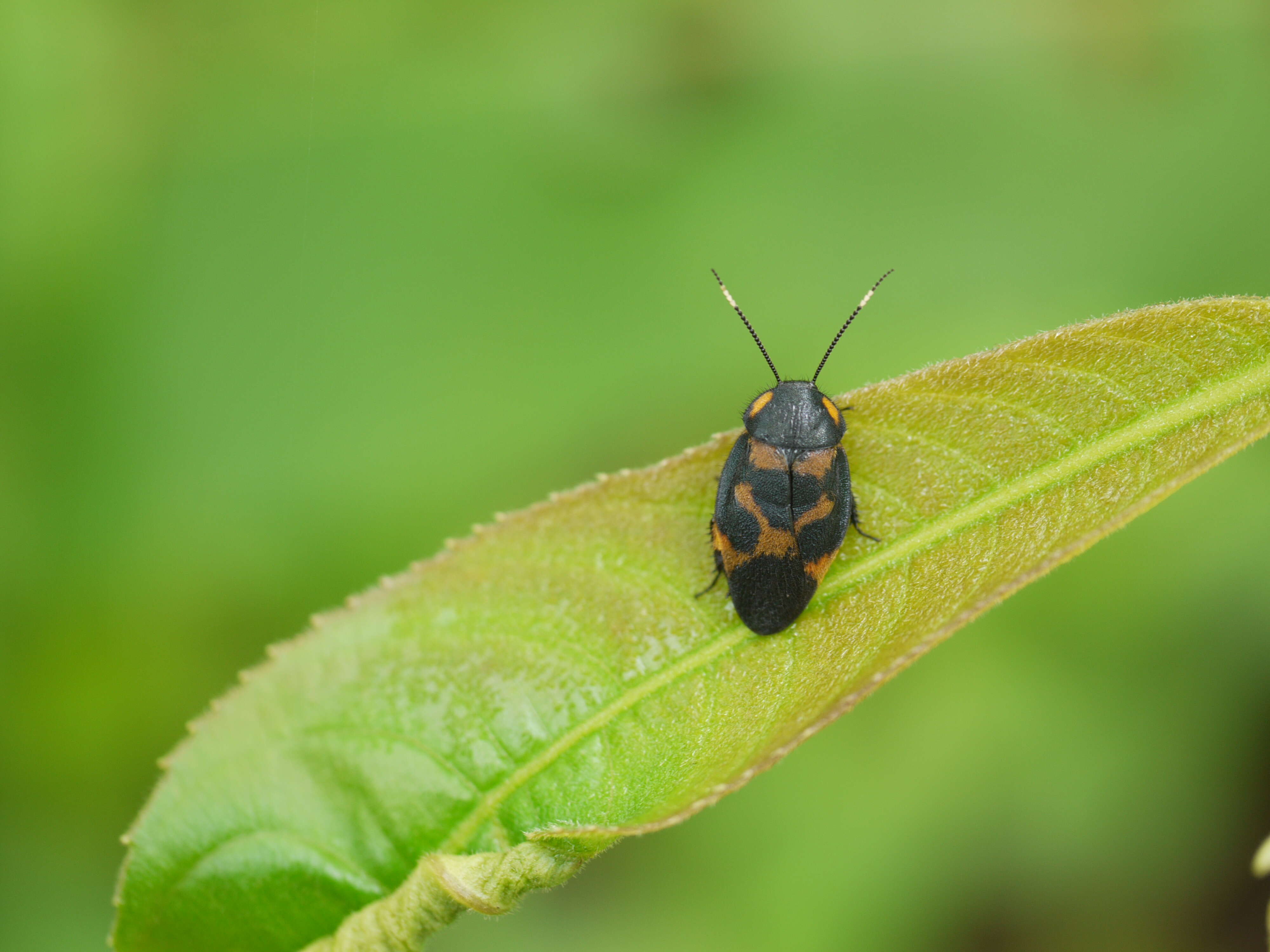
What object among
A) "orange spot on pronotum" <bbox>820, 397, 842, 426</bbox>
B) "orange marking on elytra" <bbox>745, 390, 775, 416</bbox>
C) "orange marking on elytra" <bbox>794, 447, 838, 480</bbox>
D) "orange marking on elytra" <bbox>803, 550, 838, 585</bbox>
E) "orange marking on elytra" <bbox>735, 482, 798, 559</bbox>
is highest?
"orange spot on pronotum" <bbox>820, 397, 842, 426</bbox>

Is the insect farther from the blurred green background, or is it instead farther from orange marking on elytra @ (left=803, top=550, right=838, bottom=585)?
the blurred green background

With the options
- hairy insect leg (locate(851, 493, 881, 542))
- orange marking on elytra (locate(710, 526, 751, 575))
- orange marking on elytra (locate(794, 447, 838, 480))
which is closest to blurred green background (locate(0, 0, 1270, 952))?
orange marking on elytra (locate(794, 447, 838, 480))

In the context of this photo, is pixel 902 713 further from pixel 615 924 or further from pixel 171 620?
pixel 171 620

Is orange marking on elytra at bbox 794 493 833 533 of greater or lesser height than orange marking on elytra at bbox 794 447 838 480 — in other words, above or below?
below

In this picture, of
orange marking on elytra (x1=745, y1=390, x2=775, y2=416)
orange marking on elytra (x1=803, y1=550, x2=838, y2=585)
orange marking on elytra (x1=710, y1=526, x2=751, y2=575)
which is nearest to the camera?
orange marking on elytra (x1=803, y1=550, x2=838, y2=585)

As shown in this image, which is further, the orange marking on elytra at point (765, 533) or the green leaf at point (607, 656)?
the orange marking on elytra at point (765, 533)

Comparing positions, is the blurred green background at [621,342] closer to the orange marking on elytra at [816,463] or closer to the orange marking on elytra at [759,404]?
the orange marking on elytra at [759,404]

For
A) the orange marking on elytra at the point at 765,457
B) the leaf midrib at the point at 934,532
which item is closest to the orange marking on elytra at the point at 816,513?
the orange marking on elytra at the point at 765,457
